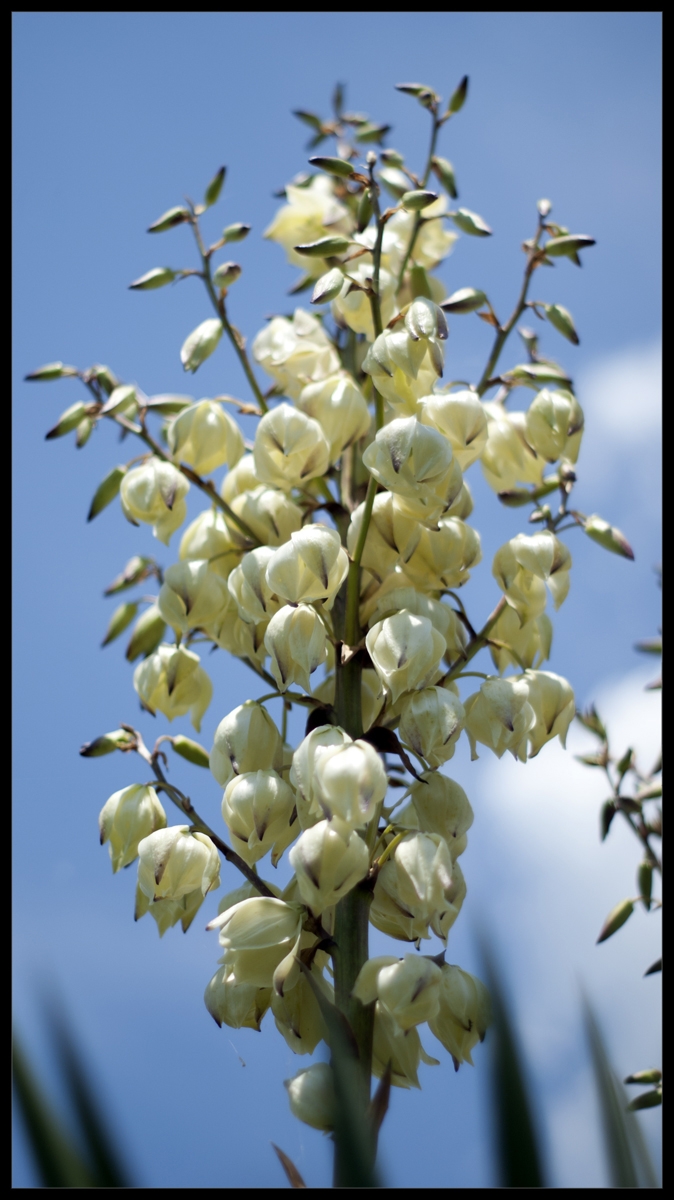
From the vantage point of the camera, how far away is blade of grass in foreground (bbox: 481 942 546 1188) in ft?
0.97

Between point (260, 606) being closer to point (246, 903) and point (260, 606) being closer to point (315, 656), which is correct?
point (315, 656)

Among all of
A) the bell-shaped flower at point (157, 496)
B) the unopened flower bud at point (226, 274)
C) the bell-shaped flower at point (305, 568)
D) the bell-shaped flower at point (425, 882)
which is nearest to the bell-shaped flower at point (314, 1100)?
the bell-shaped flower at point (425, 882)

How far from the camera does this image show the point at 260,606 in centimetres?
78

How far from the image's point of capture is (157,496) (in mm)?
865

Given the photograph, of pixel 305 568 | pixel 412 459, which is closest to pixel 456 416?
pixel 412 459

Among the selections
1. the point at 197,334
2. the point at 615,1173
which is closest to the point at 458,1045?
the point at 615,1173

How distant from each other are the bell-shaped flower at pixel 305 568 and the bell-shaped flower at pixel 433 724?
113 millimetres

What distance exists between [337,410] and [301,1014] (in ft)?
1.69

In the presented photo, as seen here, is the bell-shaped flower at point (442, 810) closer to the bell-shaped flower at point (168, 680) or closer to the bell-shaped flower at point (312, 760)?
the bell-shaped flower at point (312, 760)

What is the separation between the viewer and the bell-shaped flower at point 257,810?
0.73m

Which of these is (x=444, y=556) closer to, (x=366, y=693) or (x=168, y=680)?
(x=366, y=693)

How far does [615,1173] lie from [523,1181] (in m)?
0.04

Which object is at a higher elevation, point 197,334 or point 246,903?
point 197,334

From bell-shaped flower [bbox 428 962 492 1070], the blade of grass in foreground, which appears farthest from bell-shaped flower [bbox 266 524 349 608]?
the blade of grass in foreground
